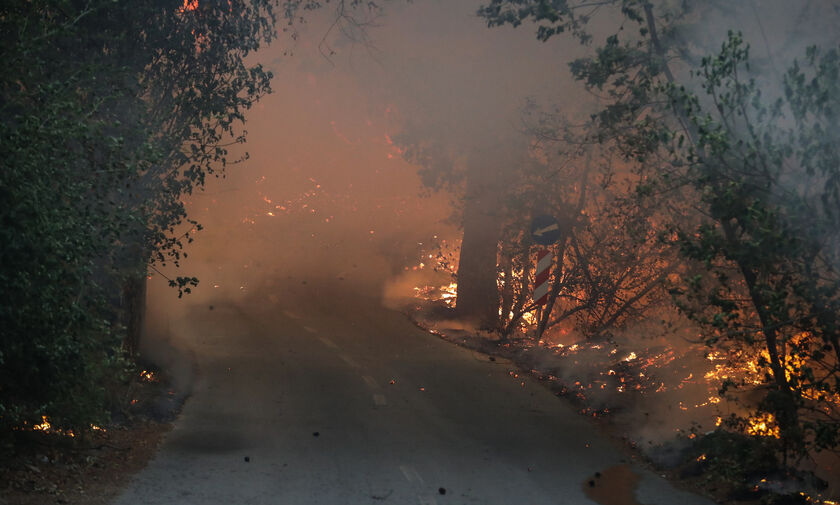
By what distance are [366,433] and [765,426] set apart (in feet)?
15.1

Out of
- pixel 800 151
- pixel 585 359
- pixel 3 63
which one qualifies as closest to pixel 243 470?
pixel 3 63

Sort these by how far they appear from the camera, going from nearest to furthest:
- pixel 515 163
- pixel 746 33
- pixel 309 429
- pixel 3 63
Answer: pixel 3 63 < pixel 309 429 < pixel 746 33 < pixel 515 163

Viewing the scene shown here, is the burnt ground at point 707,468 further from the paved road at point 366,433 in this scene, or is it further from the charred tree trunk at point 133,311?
the charred tree trunk at point 133,311

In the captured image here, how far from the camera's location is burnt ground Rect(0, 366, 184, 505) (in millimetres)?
7738

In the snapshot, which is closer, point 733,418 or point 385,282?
point 733,418

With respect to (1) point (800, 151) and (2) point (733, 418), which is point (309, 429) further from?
(1) point (800, 151)

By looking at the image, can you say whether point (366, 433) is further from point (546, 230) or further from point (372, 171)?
point (372, 171)

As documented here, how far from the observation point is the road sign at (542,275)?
54.6ft

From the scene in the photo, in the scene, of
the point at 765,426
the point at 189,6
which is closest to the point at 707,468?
the point at 765,426

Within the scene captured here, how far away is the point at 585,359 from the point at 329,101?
38.8 m

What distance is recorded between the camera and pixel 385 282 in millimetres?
28094

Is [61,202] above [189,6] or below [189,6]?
below

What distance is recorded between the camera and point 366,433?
11.0 meters

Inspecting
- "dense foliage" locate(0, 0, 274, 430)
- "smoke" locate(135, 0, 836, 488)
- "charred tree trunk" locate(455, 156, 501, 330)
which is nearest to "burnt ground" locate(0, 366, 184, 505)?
"dense foliage" locate(0, 0, 274, 430)
